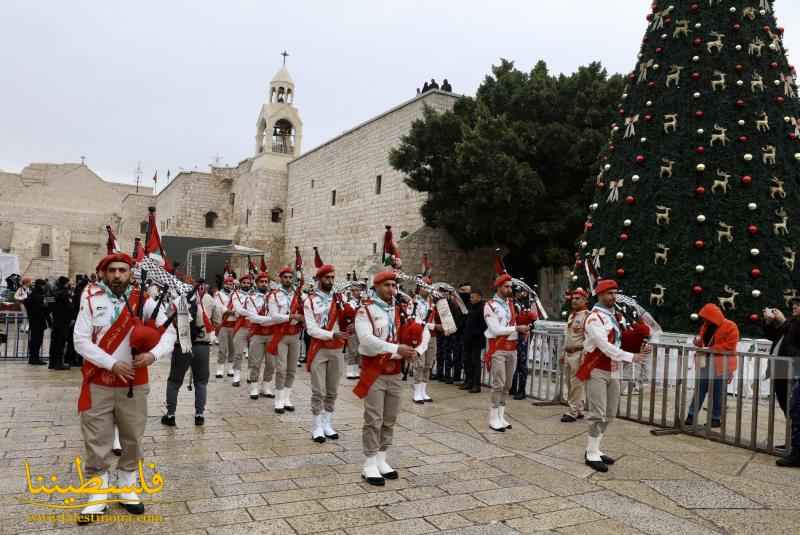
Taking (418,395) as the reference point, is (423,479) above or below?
above

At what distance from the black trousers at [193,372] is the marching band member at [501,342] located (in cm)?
351

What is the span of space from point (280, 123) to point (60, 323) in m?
29.1

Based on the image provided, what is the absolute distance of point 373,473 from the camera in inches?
200

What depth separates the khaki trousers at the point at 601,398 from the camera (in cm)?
582

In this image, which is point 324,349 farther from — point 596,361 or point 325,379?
point 596,361

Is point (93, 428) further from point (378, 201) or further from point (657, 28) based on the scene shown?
point (378, 201)

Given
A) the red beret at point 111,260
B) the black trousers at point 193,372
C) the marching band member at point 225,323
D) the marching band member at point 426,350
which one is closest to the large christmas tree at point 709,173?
the marching band member at point 426,350

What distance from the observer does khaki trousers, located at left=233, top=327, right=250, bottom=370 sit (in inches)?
412

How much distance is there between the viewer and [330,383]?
6898 millimetres

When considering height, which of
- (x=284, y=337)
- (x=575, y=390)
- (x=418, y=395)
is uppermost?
(x=284, y=337)

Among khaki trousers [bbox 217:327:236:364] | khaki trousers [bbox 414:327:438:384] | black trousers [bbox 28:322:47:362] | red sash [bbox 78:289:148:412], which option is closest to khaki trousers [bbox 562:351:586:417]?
khaki trousers [bbox 414:327:438:384]

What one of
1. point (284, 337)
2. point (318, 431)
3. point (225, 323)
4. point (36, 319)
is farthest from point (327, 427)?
point (36, 319)

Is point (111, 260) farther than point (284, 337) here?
No

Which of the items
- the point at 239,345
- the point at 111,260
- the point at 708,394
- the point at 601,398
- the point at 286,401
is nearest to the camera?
the point at 111,260
